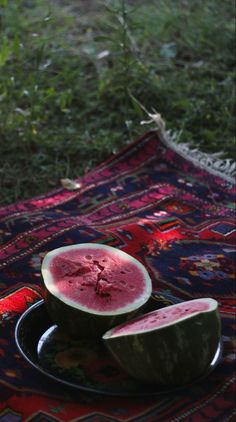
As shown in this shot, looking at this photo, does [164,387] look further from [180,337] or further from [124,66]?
[124,66]

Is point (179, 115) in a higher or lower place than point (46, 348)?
lower

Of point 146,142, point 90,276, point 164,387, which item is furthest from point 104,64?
point 164,387

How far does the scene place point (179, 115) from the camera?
152 inches

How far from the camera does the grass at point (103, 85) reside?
345cm

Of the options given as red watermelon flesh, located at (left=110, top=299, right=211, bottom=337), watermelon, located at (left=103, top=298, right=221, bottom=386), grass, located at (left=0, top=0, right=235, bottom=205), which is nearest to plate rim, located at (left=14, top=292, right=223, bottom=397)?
watermelon, located at (left=103, top=298, right=221, bottom=386)

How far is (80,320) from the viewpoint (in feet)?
5.99

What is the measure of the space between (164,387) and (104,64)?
2890 millimetres

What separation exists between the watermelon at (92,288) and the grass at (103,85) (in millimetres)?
1214

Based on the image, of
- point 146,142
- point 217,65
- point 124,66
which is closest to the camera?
point 146,142

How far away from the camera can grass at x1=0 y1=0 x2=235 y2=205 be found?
3.45 m

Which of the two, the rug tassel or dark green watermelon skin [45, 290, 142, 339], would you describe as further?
the rug tassel

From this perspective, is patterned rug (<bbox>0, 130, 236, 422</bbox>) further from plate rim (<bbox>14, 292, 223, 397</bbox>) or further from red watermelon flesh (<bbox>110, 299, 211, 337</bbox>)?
red watermelon flesh (<bbox>110, 299, 211, 337</bbox>)

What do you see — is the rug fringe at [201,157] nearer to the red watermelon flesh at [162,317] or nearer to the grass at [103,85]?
the grass at [103,85]

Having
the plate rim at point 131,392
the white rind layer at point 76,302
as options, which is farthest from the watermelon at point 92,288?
the plate rim at point 131,392
